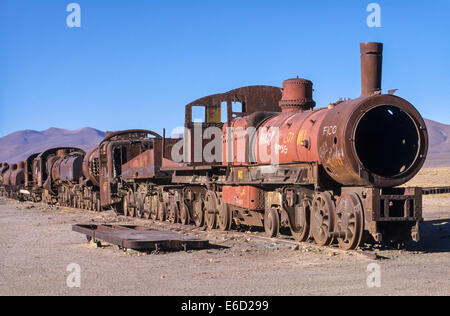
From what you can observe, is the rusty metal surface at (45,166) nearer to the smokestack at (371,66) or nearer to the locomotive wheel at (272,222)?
the locomotive wheel at (272,222)

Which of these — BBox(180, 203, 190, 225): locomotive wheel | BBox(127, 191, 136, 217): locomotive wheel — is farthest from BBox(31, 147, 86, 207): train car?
BBox(180, 203, 190, 225): locomotive wheel

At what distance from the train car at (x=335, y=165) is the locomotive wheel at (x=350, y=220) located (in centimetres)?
2

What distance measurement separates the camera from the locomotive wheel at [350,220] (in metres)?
11.5

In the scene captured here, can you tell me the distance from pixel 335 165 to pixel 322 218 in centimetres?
131

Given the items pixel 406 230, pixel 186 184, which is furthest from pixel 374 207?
pixel 186 184

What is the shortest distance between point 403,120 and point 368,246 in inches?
108

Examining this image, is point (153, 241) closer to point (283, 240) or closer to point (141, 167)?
point (283, 240)

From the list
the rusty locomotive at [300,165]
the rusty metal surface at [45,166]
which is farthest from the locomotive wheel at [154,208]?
the rusty metal surface at [45,166]

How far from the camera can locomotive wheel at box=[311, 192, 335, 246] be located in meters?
12.3

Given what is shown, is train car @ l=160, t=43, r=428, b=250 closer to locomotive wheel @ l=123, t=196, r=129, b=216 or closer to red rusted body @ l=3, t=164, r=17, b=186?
locomotive wheel @ l=123, t=196, r=129, b=216

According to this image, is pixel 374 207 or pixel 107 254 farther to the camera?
pixel 107 254

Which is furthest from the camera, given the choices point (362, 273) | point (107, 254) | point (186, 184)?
point (186, 184)

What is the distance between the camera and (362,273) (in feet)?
30.4
